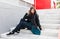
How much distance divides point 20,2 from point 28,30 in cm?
127

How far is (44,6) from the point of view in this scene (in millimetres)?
7211

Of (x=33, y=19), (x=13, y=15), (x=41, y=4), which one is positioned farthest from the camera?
(x=41, y=4)

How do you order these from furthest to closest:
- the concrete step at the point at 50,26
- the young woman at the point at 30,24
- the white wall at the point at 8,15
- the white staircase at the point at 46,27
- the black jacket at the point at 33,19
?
the concrete step at the point at 50,26 < the black jacket at the point at 33,19 < the young woman at the point at 30,24 < the white wall at the point at 8,15 < the white staircase at the point at 46,27

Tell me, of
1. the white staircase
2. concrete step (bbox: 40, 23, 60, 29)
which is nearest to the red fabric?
the white staircase

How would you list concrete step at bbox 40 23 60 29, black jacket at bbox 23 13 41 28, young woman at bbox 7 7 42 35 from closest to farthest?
young woman at bbox 7 7 42 35
black jacket at bbox 23 13 41 28
concrete step at bbox 40 23 60 29

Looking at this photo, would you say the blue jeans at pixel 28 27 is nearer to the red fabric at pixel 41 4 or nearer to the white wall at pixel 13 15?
the white wall at pixel 13 15

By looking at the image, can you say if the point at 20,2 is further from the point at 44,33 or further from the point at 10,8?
the point at 44,33

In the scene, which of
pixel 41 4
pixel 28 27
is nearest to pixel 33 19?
pixel 28 27

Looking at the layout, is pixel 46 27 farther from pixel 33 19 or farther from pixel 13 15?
pixel 13 15

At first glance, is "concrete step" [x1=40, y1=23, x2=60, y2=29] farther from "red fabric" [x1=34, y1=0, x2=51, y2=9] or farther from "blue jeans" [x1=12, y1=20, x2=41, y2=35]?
"red fabric" [x1=34, y1=0, x2=51, y2=9]

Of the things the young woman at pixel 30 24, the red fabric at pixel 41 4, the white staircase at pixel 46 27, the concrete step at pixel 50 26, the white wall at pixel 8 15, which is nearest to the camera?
the white staircase at pixel 46 27

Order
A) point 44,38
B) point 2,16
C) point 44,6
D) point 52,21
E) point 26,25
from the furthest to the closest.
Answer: point 44,6 → point 52,21 → point 26,25 → point 2,16 → point 44,38

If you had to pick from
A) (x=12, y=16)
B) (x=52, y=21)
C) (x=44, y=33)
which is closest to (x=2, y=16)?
(x=12, y=16)

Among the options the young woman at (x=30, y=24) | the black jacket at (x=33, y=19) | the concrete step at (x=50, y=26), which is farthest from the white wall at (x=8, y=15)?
the concrete step at (x=50, y=26)
